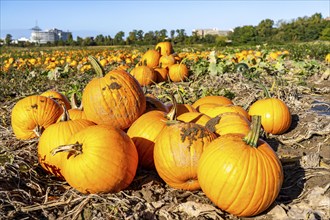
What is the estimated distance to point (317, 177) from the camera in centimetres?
310

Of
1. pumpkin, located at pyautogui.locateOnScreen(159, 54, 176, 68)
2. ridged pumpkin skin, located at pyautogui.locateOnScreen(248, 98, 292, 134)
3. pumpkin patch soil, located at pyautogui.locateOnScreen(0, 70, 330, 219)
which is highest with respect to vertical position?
pumpkin, located at pyautogui.locateOnScreen(159, 54, 176, 68)

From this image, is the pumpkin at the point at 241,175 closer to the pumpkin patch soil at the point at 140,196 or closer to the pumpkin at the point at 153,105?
the pumpkin patch soil at the point at 140,196

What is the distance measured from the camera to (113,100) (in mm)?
3455

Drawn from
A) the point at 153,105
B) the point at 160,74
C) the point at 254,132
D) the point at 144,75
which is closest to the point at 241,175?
the point at 254,132

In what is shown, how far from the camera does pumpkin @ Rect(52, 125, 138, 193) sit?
2.76 meters

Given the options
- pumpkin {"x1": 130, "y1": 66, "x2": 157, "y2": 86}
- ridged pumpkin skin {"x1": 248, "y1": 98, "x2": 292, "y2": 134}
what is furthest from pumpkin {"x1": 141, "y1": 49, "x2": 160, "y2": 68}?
ridged pumpkin skin {"x1": 248, "y1": 98, "x2": 292, "y2": 134}

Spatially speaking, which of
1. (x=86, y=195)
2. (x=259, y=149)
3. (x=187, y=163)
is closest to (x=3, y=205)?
(x=86, y=195)

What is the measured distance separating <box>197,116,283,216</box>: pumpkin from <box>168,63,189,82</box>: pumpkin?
580cm

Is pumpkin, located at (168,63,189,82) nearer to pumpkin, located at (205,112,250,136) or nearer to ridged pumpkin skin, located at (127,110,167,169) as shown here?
pumpkin, located at (205,112,250,136)

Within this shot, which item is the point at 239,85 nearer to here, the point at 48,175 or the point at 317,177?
the point at 317,177

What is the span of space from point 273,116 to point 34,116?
2927 millimetres

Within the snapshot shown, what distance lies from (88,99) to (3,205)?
1.32 metres

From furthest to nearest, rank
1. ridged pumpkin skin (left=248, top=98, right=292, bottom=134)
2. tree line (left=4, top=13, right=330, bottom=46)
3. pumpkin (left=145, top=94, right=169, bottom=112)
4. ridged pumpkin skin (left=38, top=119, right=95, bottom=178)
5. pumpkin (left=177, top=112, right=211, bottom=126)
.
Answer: tree line (left=4, top=13, right=330, bottom=46), ridged pumpkin skin (left=248, top=98, right=292, bottom=134), pumpkin (left=145, top=94, right=169, bottom=112), pumpkin (left=177, top=112, right=211, bottom=126), ridged pumpkin skin (left=38, top=119, right=95, bottom=178)

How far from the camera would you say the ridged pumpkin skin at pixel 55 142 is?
319cm
